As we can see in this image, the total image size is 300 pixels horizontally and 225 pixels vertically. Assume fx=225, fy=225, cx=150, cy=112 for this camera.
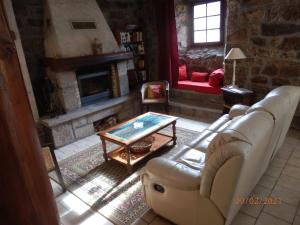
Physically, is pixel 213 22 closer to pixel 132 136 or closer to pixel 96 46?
pixel 96 46

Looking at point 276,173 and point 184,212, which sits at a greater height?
point 184,212

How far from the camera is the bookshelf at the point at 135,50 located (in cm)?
468

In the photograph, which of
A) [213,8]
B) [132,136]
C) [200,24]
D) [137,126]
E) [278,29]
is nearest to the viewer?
[132,136]

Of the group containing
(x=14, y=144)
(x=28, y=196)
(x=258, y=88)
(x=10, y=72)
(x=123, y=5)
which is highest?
(x=123, y=5)

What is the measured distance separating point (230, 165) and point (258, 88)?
9.20ft

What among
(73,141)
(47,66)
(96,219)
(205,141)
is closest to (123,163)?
(96,219)

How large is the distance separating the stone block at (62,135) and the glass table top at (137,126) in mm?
1044

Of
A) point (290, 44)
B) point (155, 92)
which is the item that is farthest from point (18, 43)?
point (290, 44)

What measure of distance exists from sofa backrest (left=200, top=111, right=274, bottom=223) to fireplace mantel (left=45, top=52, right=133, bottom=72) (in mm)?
2811

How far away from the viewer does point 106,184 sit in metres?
2.51

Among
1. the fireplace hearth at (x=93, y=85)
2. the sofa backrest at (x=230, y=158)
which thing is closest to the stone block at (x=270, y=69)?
the sofa backrest at (x=230, y=158)

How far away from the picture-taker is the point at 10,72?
1.51ft

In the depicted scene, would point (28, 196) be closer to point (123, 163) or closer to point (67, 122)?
point (123, 163)

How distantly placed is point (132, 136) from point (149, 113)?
31.7 inches
